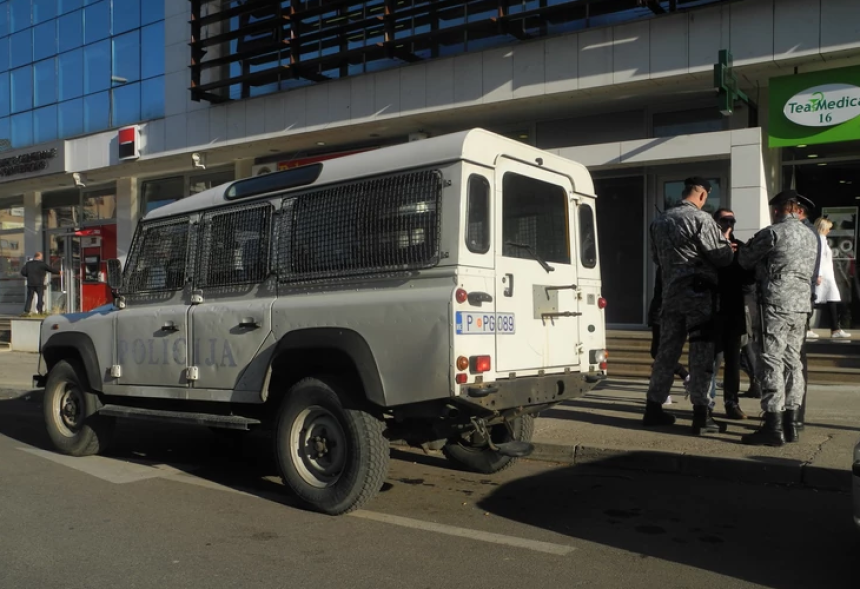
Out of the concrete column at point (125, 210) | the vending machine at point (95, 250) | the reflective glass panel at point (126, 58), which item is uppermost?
the reflective glass panel at point (126, 58)

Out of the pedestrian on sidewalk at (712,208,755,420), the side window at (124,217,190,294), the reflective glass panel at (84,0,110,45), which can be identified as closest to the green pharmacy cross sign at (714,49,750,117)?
the pedestrian on sidewalk at (712,208,755,420)

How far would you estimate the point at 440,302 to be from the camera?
4672mm

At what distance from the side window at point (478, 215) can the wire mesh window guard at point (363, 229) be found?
20 centimetres

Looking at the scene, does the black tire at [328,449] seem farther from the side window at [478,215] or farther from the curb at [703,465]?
the curb at [703,465]

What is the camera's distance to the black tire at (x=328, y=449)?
5.03m

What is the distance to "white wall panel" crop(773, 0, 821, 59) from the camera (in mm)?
10602

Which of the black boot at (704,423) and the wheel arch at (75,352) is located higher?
the wheel arch at (75,352)

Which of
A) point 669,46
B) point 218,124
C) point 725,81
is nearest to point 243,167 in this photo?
point 218,124

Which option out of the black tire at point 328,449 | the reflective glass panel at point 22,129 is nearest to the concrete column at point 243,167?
the reflective glass panel at point 22,129

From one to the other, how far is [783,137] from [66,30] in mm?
17873

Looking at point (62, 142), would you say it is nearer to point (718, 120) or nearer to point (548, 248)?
point (718, 120)

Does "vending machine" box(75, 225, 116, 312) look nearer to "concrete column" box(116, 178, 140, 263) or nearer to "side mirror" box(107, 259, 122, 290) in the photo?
"concrete column" box(116, 178, 140, 263)

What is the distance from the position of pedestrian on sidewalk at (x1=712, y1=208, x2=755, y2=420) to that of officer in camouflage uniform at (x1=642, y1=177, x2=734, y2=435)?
6.3 inches

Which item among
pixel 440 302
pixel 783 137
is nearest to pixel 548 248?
pixel 440 302
